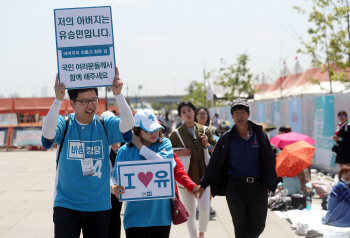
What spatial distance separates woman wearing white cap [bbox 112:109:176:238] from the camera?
383cm

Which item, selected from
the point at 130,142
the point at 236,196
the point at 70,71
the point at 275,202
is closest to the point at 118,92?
the point at 70,71

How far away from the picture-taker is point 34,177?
12.9m

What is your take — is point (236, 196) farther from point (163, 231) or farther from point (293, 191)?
point (293, 191)

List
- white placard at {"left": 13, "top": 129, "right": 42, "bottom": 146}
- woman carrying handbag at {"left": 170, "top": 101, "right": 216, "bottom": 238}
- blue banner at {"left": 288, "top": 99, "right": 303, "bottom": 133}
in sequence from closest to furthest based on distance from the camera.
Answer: woman carrying handbag at {"left": 170, "top": 101, "right": 216, "bottom": 238} → blue banner at {"left": 288, "top": 99, "right": 303, "bottom": 133} → white placard at {"left": 13, "top": 129, "right": 42, "bottom": 146}

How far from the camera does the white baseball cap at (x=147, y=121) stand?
157 inches

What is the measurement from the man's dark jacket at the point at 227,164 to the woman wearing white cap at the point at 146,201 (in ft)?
3.08

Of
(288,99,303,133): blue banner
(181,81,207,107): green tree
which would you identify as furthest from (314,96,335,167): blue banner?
(181,81,207,107): green tree

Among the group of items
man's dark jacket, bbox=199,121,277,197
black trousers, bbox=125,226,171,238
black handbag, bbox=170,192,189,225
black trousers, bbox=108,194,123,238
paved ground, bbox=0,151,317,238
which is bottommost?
paved ground, bbox=0,151,317,238

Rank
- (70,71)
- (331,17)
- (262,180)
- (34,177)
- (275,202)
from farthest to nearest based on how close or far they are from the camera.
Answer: (331,17)
(34,177)
(275,202)
(262,180)
(70,71)

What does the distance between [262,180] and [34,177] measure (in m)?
9.76

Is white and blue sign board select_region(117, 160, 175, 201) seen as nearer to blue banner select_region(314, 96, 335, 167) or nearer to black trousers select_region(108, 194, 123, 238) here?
black trousers select_region(108, 194, 123, 238)

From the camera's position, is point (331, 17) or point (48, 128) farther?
point (331, 17)

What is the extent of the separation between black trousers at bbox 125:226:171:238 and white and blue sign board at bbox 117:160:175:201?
10.3 inches

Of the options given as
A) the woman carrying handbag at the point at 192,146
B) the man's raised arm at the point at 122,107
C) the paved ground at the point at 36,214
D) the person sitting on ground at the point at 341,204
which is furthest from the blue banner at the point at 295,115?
the man's raised arm at the point at 122,107
